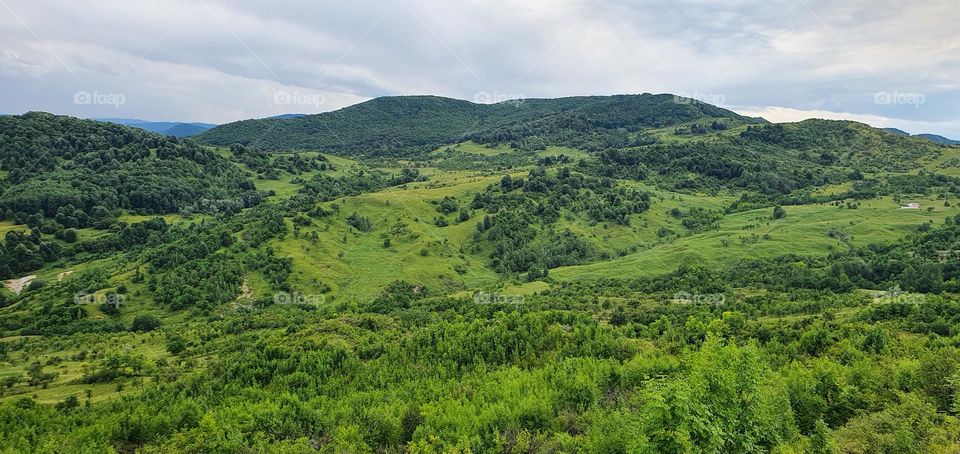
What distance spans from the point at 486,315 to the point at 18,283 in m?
129

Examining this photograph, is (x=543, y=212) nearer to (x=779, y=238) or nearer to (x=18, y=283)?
(x=779, y=238)

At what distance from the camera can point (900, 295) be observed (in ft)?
214

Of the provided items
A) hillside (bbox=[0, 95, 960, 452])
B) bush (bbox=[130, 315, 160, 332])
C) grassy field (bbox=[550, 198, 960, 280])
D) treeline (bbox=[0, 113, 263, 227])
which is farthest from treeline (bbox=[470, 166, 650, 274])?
treeline (bbox=[0, 113, 263, 227])

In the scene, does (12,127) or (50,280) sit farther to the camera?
(12,127)

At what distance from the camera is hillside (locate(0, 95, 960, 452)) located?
1249 inches

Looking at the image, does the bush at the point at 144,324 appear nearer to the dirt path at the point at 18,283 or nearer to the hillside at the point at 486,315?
the hillside at the point at 486,315

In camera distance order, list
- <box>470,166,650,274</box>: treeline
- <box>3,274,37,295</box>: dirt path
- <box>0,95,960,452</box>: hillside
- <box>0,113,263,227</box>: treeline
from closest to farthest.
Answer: <box>0,95,960,452</box>: hillside → <box>3,274,37,295</box>: dirt path → <box>470,166,650,274</box>: treeline → <box>0,113,263,227</box>: treeline

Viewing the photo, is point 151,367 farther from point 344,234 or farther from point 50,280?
point 50,280

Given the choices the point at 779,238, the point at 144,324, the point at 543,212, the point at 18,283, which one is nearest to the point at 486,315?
the point at 144,324

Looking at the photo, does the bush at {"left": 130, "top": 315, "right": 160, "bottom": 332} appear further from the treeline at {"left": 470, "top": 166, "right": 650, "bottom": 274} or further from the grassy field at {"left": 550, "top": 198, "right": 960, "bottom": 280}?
the grassy field at {"left": 550, "top": 198, "right": 960, "bottom": 280}

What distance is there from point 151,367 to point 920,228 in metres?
160

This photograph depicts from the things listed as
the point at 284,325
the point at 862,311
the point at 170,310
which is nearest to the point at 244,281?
the point at 170,310

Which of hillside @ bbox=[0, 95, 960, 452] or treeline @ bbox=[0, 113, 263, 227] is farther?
treeline @ bbox=[0, 113, 263, 227]

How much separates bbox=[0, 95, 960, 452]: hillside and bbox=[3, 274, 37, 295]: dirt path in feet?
3.76
